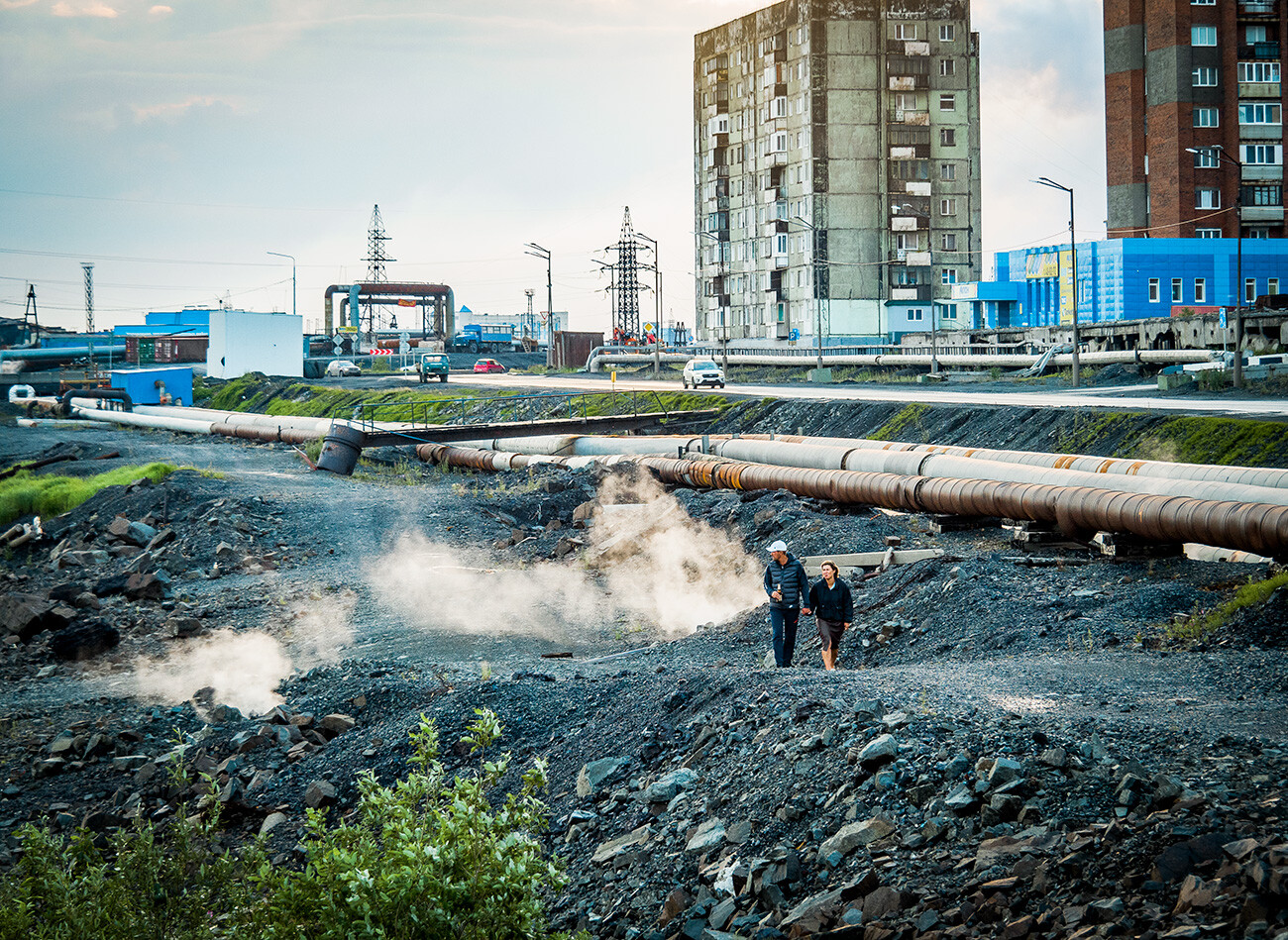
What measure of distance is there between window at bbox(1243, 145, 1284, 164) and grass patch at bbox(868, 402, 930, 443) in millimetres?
51963

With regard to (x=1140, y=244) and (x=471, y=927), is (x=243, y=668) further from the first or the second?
(x=1140, y=244)

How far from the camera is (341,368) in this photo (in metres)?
74.3

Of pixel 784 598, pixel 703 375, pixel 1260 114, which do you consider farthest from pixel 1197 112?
pixel 784 598

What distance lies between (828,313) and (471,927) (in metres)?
78.0

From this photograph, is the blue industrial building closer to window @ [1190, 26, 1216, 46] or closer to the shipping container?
window @ [1190, 26, 1216, 46]

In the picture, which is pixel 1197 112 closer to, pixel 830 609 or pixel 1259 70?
pixel 1259 70

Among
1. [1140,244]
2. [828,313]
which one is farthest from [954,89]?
[1140,244]

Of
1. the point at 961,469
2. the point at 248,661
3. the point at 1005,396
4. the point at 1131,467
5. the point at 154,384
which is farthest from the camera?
the point at 154,384

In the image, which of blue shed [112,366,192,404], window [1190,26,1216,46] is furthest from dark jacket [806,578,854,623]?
window [1190,26,1216,46]

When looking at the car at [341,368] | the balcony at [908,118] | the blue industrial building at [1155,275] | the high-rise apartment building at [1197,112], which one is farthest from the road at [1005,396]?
the balcony at [908,118]

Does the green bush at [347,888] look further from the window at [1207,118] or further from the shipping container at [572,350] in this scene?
the shipping container at [572,350]

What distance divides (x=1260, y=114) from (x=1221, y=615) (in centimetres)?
7118

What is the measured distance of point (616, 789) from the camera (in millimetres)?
9219

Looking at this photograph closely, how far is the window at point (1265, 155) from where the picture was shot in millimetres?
70438
